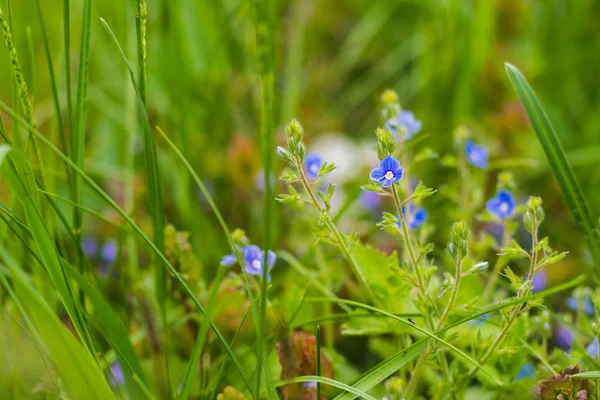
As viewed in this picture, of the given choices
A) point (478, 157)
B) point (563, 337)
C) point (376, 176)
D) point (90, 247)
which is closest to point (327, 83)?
point (90, 247)

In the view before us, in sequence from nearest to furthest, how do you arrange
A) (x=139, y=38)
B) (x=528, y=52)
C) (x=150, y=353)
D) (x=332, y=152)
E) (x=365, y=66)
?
(x=139, y=38) < (x=150, y=353) < (x=332, y=152) < (x=528, y=52) < (x=365, y=66)

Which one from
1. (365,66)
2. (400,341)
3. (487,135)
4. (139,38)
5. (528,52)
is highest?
(365,66)

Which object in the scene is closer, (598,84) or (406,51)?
(598,84)

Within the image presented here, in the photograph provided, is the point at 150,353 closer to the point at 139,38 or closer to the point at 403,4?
the point at 139,38

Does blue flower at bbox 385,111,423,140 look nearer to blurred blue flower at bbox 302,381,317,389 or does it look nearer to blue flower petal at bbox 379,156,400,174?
blue flower petal at bbox 379,156,400,174

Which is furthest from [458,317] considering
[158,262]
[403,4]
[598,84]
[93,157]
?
[403,4]

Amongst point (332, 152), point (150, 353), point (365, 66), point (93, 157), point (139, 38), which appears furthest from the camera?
point (365, 66)

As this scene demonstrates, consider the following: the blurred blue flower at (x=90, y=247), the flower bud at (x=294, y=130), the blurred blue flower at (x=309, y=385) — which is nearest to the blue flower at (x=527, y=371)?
the blurred blue flower at (x=309, y=385)

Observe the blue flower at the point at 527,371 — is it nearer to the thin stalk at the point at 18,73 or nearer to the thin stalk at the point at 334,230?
the thin stalk at the point at 334,230
